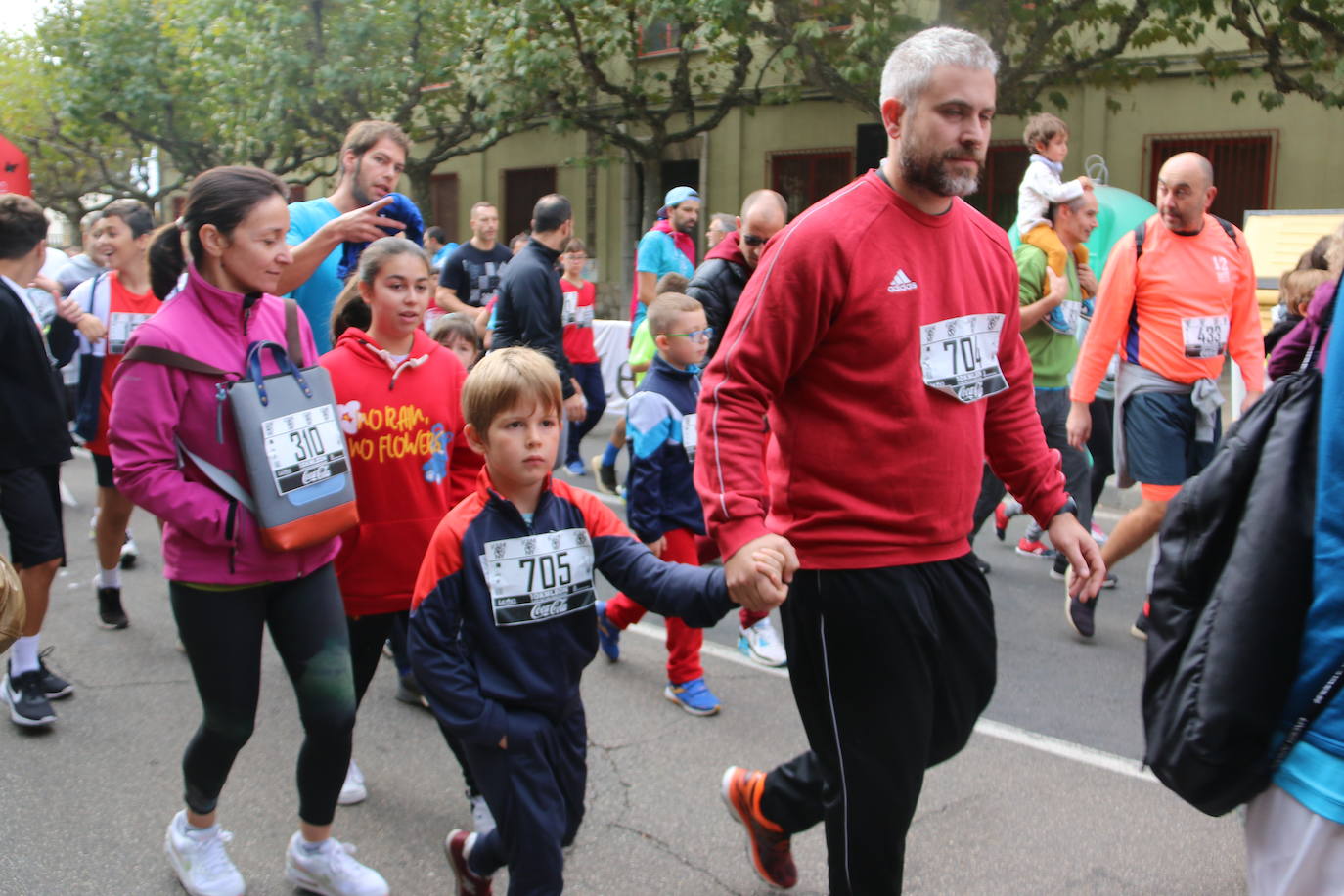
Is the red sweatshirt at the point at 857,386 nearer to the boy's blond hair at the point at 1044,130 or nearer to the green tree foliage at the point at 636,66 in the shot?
the boy's blond hair at the point at 1044,130

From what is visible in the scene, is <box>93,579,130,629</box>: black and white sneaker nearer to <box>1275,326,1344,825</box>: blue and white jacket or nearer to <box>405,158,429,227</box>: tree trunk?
<box>1275,326,1344,825</box>: blue and white jacket

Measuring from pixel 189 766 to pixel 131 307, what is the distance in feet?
10.7

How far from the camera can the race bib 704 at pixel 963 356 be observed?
8.58 ft

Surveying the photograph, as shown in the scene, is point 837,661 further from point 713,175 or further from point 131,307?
point 713,175

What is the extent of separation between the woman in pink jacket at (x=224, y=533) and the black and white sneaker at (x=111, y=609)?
9.26 feet

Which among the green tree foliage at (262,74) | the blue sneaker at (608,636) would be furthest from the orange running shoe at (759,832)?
the green tree foliage at (262,74)

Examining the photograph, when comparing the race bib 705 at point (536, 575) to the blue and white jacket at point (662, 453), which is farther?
the blue and white jacket at point (662, 453)

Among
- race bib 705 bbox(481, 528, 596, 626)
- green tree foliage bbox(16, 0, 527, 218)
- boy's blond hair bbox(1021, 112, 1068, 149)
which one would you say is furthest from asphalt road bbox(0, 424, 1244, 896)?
green tree foliage bbox(16, 0, 527, 218)

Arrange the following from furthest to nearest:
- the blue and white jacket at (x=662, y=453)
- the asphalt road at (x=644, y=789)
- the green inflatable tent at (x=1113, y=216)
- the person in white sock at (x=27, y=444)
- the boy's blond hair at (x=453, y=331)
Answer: the green inflatable tent at (x=1113, y=216), the boy's blond hair at (x=453, y=331), the blue and white jacket at (x=662, y=453), the person in white sock at (x=27, y=444), the asphalt road at (x=644, y=789)

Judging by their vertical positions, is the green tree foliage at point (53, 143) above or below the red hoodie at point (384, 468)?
above

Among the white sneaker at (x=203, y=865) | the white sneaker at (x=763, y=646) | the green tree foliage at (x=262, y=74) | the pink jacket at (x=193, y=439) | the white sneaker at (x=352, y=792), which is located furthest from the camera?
the green tree foliage at (x=262, y=74)

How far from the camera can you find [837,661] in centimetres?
265

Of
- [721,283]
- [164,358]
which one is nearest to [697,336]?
[721,283]

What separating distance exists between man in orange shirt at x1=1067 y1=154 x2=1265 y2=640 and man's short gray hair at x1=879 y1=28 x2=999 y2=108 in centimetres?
318
